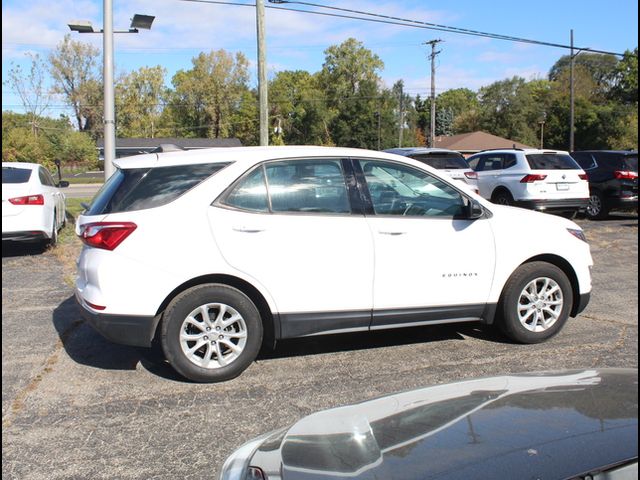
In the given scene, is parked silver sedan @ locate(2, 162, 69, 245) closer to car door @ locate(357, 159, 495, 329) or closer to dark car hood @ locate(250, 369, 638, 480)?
car door @ locate(357, 159, 495, 329)

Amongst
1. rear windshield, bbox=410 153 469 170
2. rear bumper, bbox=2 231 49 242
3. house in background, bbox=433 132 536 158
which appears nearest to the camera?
rear bumper, bbox=2 231 49 242

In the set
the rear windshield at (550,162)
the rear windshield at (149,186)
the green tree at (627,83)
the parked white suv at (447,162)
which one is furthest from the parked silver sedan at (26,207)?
the green tree at (627,83)

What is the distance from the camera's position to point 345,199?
4.95 m

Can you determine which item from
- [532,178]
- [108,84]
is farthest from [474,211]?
[532,178]

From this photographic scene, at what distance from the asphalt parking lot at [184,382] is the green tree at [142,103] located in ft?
233

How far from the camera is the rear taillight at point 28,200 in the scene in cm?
977

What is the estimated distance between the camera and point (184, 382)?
4.63 meters

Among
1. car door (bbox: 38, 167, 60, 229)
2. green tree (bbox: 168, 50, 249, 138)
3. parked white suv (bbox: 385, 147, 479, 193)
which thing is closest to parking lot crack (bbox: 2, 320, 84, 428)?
car door (bbox: 38, 167, 60, 229)

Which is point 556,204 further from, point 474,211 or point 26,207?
point 26,207

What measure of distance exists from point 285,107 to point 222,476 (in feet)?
246

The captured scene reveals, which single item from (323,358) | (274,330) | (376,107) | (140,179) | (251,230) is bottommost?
(323,358)

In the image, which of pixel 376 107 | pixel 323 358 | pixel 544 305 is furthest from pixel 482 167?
pixel 376 107

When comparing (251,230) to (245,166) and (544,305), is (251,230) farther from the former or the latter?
(544,305)

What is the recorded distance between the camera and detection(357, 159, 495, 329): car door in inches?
195
